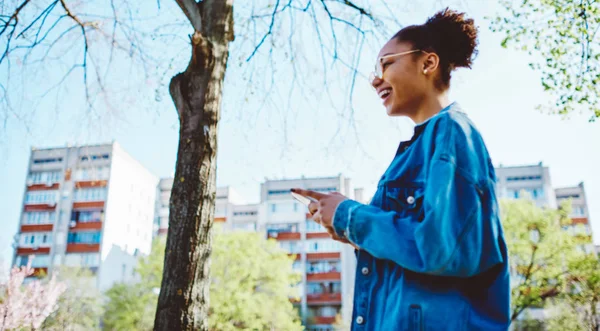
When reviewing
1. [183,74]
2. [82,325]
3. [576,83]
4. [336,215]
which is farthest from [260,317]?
[336,215]

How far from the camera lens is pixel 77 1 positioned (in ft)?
17.4

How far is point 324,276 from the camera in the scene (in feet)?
140

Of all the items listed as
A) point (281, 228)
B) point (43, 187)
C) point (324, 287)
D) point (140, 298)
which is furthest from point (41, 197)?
point (324, 287)

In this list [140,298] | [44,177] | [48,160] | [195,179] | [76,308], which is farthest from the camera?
[48,160]

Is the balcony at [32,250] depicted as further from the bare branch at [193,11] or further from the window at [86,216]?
the bare branch at [193,11]

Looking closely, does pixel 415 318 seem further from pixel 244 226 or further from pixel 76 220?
pixel 244 226

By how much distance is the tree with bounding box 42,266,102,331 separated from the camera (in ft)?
95.3

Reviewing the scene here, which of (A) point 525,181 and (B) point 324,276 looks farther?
(A) point 525,181

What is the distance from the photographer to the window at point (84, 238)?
4094 cm

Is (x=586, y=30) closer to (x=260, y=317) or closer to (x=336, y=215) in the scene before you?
(x=336, y=215)

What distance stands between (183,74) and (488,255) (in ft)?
9.25

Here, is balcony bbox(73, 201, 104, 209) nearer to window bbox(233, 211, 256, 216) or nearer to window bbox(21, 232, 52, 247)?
window bbox(21, 232, 52, 247)

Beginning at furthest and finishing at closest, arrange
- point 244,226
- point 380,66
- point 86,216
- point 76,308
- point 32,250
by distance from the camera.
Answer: point 244,226 → point 86,216 → point 32,250 → point 76,308 → point 380,66

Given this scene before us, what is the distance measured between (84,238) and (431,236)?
44.4m
